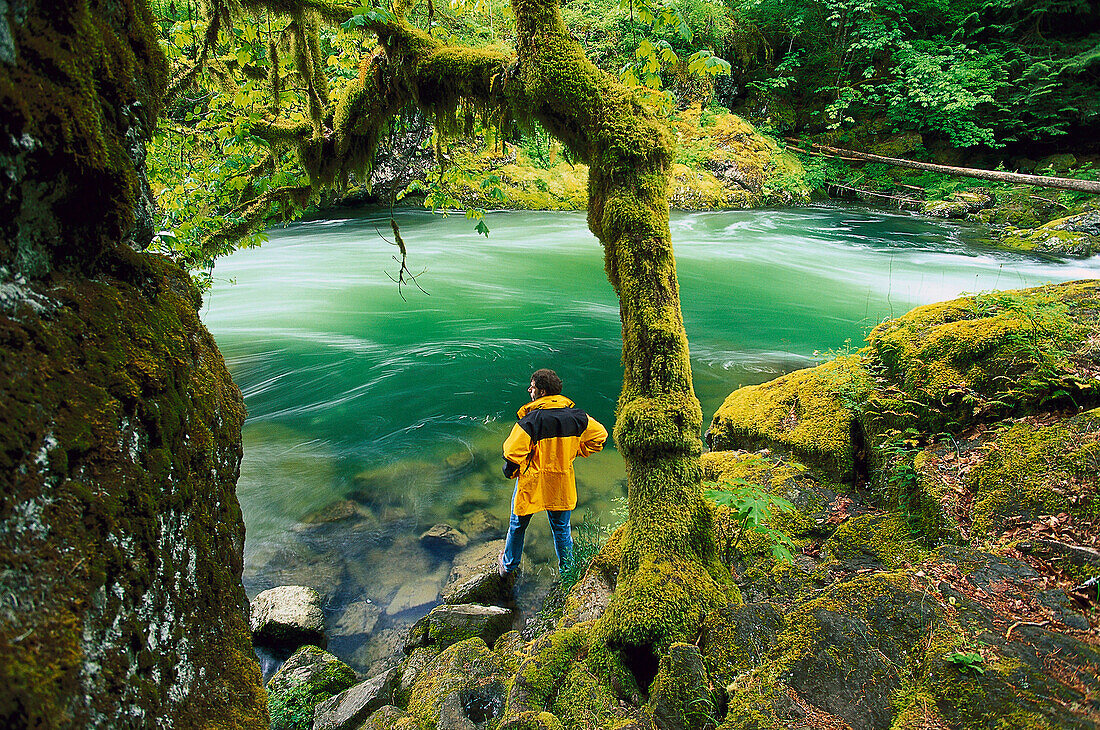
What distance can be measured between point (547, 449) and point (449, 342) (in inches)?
282

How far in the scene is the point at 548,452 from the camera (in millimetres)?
4934

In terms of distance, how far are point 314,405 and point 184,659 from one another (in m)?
8.42

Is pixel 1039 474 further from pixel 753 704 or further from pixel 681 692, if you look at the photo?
pixel 681 692

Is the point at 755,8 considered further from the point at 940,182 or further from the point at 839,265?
the point at 839,265

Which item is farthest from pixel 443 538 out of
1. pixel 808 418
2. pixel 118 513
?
pixel 118 513

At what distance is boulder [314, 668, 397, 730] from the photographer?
3.60 meters

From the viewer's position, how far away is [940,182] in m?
20.8

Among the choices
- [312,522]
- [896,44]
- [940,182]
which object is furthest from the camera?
[896,44]

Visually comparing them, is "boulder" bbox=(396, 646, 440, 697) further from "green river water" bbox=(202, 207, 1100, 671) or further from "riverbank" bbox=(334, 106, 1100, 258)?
"riverbank" bbox=(334, 106, 1100, 258)

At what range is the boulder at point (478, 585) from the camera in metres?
5.20

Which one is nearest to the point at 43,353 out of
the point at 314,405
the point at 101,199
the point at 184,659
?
the point at 101,199

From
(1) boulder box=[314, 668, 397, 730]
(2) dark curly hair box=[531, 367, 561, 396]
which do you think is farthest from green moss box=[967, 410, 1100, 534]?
(1) boulder box=[314, 668, 397, 730]

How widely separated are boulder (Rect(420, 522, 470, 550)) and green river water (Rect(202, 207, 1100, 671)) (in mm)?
160

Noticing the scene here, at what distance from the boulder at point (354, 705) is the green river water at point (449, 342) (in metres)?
0.98
